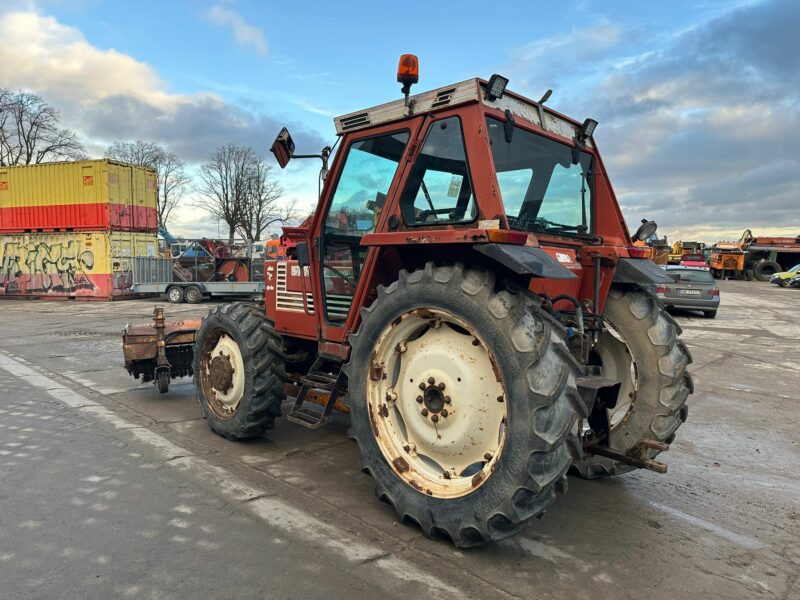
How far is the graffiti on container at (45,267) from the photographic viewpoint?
22172mm

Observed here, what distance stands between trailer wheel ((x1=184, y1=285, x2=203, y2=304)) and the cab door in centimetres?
1778

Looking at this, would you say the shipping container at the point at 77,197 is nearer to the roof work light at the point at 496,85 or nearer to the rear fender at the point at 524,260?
the roof work light at the point at 496,85

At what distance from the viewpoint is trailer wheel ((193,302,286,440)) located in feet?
15.1

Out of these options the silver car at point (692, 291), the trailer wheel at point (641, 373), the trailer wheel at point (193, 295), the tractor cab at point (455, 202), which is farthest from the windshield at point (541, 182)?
the trailer wheel at point (193, 295)

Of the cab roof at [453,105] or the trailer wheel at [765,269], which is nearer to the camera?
the cab roof at [453,105]

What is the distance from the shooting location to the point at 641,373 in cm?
408

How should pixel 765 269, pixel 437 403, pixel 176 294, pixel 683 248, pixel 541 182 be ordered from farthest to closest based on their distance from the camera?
pixel 683 248
pixel 765 269
pixel 176 294
pixel 541 182
pixel 437 403

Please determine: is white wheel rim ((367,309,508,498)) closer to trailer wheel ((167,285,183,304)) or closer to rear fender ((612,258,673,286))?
rear fender ((612,258,673,286))

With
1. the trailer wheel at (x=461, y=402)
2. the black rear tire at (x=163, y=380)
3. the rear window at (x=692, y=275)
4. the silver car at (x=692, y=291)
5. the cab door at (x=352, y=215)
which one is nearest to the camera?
the trailer wheel at (x=461, y=402)

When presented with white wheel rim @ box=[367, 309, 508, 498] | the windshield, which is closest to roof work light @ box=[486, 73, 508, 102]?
the windshield

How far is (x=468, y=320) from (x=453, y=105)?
4.61ft

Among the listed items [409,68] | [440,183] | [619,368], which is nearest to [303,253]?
[440,183]

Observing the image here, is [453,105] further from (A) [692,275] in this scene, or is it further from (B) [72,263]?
(B) [72,263]

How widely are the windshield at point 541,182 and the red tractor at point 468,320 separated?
0.01 metres
